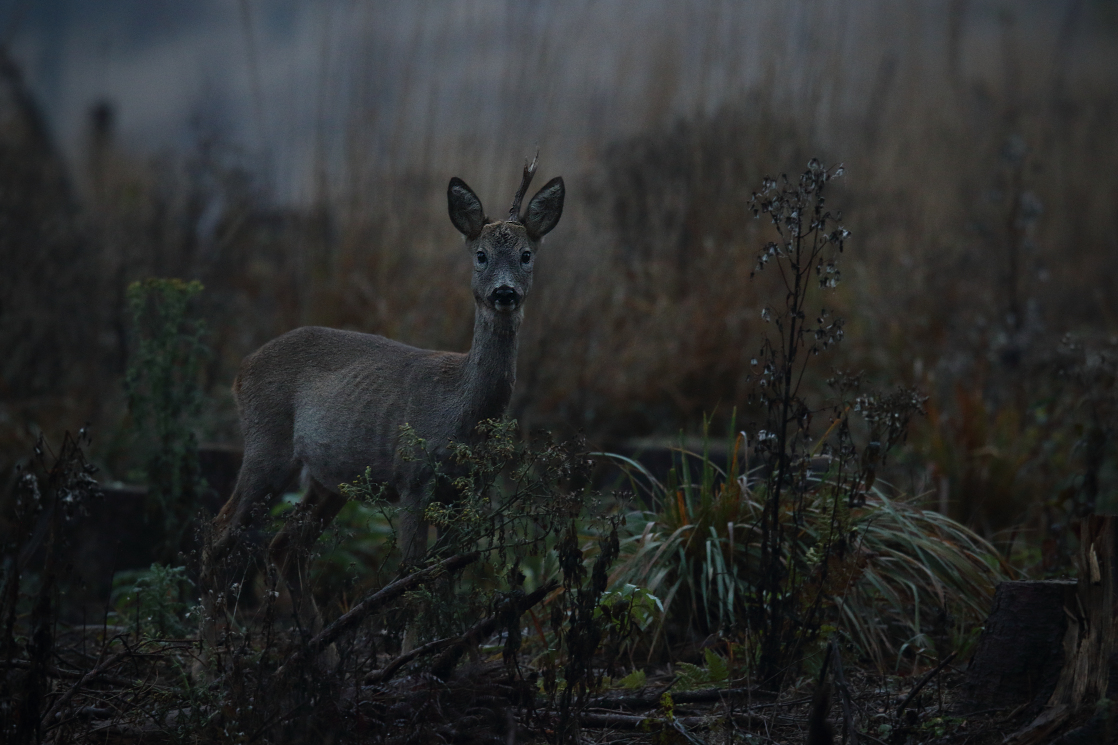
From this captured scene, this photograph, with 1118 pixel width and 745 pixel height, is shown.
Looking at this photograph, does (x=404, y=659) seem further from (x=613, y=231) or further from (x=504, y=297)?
(x=613, y=231)

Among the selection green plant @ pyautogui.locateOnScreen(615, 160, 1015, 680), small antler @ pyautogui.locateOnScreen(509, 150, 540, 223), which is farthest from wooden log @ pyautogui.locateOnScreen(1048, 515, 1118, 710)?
small antler @ pyautogui.locateOnScreen(509, 150, 540, 223)

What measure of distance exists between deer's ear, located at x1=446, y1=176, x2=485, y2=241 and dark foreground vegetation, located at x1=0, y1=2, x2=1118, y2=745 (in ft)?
2.57

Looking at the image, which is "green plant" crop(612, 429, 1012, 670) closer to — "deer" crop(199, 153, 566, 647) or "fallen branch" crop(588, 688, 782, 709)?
"fallen branch" crop(588, 688, 782, 709)

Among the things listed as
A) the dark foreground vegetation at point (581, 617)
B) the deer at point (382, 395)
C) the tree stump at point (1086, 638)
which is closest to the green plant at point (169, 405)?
the dark foreground vegetation at point (581, 617)

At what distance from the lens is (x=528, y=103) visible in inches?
328

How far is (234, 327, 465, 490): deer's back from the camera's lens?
13.0 feet

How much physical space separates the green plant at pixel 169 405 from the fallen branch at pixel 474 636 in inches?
77.6

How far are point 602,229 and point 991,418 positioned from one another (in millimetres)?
3260

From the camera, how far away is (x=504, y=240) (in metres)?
3.95

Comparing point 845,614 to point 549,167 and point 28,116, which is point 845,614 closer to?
point 549,167

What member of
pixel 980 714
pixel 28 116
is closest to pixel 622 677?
pixel 980 714

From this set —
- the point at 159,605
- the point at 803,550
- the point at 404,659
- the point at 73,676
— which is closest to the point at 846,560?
the point at 803,550

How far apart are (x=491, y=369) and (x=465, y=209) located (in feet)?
2.13

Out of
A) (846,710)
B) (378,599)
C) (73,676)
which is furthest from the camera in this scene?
(73,676)
